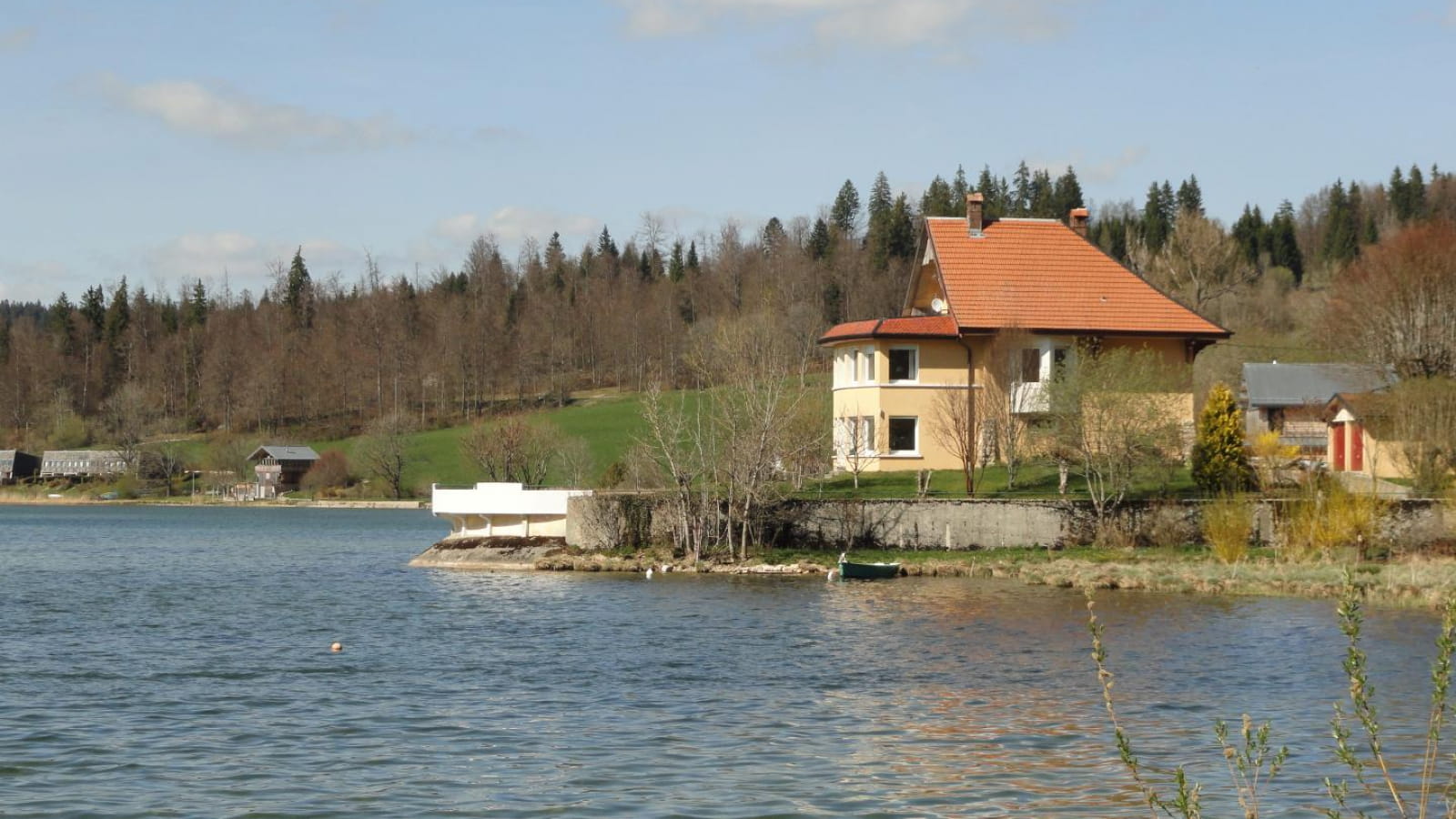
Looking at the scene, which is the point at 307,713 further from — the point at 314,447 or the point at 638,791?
the point at 314,447

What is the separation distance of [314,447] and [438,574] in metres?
88.4

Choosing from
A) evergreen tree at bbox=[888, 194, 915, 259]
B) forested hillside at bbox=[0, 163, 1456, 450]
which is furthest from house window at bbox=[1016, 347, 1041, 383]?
evergreen tree at bbox=[888, 194, 915, 259]

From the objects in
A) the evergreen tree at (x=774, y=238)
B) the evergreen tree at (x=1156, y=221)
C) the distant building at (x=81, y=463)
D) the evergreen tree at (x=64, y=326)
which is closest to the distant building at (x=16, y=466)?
the distant building at (x=81, y=463)

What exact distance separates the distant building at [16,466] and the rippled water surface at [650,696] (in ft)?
370

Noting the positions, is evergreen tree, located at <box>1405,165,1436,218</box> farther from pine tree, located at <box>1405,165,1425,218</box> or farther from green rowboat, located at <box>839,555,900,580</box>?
green rowboat, located at <box>839,555,900,580</box>

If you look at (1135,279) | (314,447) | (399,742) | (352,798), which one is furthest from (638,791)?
(314,447)

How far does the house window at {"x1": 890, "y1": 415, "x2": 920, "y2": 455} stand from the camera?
57.0 m

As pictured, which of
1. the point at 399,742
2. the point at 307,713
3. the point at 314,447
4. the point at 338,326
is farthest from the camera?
the point at 338,326

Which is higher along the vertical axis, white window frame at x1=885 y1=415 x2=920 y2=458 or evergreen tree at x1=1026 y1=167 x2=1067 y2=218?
evergreen tree at x1=1026 y1=167 x2=1067 y2=218

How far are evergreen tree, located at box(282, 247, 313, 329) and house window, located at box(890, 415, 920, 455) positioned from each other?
12575 centimetres

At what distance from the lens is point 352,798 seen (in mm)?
16484

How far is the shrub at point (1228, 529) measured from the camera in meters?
41.8

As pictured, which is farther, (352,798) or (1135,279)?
(1135,279)

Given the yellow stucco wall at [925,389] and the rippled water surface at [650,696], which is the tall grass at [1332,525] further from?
the yellow stucco wall at [925,389]
